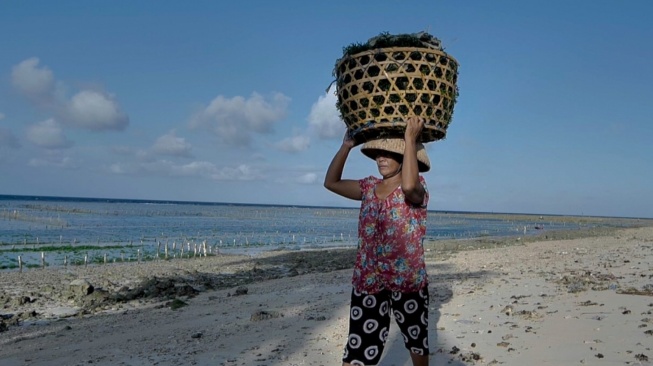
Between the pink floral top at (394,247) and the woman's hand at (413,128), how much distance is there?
398mm

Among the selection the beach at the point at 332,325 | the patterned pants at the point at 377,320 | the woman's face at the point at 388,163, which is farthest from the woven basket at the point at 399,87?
the beach at the point at 332,325

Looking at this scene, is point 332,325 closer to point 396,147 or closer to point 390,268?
point 390,268

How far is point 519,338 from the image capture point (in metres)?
5.41

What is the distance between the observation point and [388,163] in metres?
3.40

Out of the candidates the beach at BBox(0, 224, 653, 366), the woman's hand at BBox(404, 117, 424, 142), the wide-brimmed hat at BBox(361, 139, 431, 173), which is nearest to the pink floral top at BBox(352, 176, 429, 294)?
the wide-brimmed hat at BBox(361, 139, 431, 173)

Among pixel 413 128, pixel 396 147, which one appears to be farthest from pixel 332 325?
pixel 413 128

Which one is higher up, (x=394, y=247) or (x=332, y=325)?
(x=394, y=247)

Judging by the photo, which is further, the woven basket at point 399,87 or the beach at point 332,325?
the beach at point 332,325

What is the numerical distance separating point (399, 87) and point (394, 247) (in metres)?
1.01

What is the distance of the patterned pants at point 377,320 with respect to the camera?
10.9 feet

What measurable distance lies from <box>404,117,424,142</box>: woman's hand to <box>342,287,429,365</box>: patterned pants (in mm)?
999

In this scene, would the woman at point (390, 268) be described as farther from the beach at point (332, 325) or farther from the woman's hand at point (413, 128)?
the beach at point (332, 325)

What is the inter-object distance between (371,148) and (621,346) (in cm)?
336

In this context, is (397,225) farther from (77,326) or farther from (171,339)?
(77,326)
